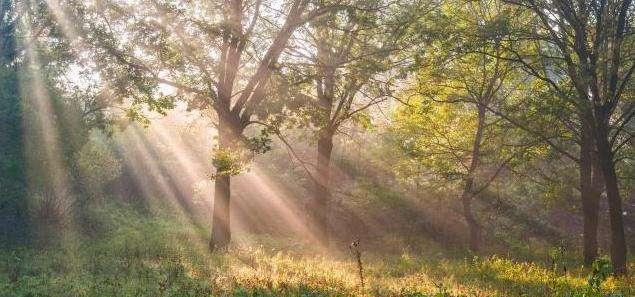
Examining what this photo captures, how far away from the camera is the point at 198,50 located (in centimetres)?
1556

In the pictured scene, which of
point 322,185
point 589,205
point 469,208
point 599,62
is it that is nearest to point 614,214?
point 599,62

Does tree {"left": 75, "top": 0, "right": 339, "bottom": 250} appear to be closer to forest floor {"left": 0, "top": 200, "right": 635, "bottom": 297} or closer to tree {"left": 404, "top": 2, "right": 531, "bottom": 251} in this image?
forest floor {"left": 0, "top": 200, "right": 635, "bottom": 297}

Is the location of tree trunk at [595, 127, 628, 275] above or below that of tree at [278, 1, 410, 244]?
below

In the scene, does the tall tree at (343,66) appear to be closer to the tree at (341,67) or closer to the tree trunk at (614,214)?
the tree at (341,67)

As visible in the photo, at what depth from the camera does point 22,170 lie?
20.1 m

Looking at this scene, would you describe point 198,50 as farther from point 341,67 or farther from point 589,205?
point 589,205

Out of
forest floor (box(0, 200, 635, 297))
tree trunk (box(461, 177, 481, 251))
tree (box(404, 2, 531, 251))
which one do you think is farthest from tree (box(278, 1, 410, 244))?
forest floor (box(0, 200, 635, 297))

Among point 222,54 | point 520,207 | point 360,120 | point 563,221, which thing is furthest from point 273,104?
point 563,221

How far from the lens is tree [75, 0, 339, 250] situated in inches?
580

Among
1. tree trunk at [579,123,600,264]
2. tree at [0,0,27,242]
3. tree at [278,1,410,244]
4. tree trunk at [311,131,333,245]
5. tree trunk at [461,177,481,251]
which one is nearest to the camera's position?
tree at [278,1,410,244]

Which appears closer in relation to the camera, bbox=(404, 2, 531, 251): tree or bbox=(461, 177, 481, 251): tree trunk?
bbox=(404, 2, 531, 251): tree

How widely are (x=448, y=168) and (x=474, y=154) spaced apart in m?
1.18

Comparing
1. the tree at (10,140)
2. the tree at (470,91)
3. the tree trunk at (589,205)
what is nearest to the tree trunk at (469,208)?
the tree at (470,91)

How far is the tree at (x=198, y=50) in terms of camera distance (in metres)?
14.7
